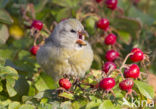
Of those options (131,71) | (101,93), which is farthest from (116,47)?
(101,93)

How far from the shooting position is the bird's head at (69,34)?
2281 millimetres

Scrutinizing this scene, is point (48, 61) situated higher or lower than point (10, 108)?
higher

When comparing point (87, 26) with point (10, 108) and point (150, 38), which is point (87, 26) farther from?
point (10, 108)

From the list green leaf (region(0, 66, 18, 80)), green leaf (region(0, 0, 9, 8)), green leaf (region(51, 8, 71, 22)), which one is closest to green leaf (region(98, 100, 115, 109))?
green leaf (region(0, 66, 18, 80))

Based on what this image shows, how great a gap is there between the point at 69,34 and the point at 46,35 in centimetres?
26

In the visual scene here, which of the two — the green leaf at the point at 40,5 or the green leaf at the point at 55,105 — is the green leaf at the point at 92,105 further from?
the green leaf at the point at 40,5

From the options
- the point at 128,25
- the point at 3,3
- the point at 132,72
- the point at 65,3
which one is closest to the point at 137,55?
the point at 132,72

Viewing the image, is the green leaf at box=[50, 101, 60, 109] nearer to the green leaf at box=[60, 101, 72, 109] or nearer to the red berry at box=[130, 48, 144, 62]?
the green leaf at box=[60, 101, 72, 109]

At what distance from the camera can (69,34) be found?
232 centimetres

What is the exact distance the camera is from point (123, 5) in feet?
10.7

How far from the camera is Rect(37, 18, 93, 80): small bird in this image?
Answer: 229 cm

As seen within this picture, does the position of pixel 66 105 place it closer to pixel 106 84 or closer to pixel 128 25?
pixel 106 84

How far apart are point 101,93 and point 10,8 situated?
1.88 metres

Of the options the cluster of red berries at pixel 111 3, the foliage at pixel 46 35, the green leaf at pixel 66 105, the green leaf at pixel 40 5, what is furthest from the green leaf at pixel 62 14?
the green leaf at pixel 66 105
